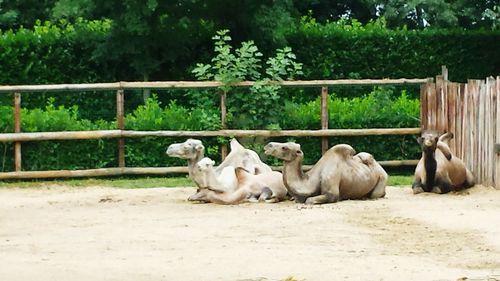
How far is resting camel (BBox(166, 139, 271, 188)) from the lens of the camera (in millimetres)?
14281

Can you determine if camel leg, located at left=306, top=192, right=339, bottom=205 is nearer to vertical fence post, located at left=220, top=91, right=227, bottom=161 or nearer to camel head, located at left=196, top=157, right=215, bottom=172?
camel head, located at left=196, top=157, right=215, bottom=172

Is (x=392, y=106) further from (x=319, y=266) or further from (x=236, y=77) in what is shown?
(x=319, y=266)

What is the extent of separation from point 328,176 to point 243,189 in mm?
1030

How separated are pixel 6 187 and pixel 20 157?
70 centimetres

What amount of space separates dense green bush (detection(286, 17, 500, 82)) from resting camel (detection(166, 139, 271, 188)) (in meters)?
6.67

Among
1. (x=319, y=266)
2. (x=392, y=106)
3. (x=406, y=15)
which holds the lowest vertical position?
(x=319, y=266)

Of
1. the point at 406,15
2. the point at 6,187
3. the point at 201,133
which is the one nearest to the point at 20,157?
the point at 6,187

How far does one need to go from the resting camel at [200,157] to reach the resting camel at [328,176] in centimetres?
67

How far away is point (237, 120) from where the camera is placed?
17406 mm

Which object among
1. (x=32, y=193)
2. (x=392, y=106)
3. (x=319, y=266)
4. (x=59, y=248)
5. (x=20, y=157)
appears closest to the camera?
(x=319, y=266)

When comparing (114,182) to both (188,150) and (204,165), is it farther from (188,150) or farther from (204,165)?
(204,165)

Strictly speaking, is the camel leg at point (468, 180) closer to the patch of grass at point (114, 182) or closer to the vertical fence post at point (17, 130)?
the patch of grass at point (114, 182)

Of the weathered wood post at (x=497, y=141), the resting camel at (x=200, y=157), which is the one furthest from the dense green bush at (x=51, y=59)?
the weathered wood post at (x=497, y=141)

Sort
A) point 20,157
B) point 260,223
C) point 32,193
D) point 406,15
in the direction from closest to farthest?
point 260,223 < point 32,193 < point 20,157 < point 406,15
